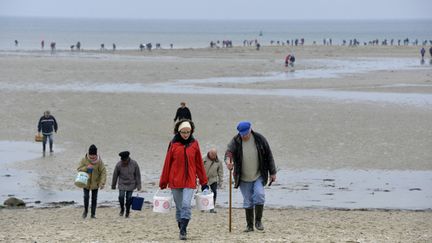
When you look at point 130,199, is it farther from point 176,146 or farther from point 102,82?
point 102,82

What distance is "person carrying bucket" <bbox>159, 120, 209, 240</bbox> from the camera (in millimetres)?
10805

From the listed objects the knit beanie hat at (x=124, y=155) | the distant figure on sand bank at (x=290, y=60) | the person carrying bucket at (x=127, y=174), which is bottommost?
the person carrying bucket at (x=127, y=174)

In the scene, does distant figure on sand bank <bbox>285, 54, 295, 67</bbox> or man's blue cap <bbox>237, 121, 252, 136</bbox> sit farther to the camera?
distant figure on sand bank <bbox>285, 54, 295, 67</bbox>

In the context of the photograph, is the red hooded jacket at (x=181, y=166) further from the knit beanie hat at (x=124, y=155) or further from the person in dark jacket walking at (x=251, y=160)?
the knit beanie hat at (x=124, y=155)

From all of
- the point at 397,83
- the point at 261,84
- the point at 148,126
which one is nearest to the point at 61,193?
the point at 148,126

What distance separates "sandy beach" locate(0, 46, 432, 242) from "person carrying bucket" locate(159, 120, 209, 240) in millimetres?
673

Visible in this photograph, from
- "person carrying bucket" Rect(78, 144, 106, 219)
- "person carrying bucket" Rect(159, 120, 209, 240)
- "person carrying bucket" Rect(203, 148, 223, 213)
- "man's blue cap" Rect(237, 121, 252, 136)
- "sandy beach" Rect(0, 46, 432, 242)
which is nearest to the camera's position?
"person carrying bucket" Rect(159, 120, 209, 240)

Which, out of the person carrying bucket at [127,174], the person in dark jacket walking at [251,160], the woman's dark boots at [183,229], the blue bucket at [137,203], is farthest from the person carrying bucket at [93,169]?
the person in dark jacket walking at [251,160]

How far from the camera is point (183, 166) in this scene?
10.8 m

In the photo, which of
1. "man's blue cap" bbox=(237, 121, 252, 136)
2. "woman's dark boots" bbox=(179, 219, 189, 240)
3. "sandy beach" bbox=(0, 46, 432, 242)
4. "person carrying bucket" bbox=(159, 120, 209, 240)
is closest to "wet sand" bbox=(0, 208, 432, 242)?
"sandy beach" bbox=(0, 46, 432, 242)

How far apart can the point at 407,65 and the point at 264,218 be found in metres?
47.2

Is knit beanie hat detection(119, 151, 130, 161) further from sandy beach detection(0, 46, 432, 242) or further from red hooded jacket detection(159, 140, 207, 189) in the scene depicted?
red hooded jacket detection(159, 140, 207, 189)

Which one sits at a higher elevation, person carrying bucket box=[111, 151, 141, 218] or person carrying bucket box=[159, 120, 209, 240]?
person carrying bucket box=[159, 120, 209, 240]

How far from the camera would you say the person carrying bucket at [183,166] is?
10.8m
